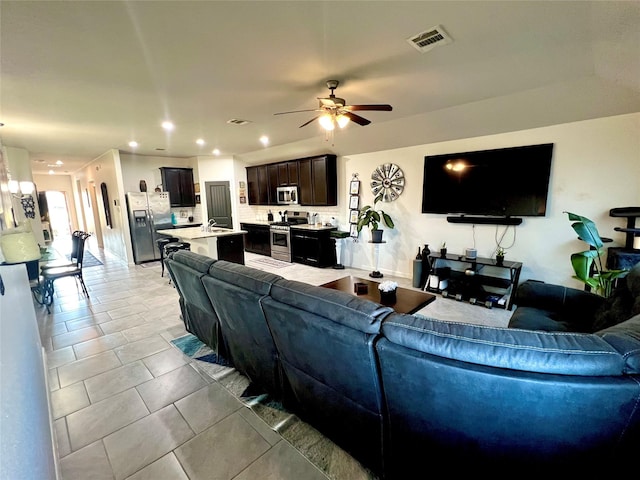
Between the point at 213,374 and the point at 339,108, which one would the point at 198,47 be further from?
the point at 213,374

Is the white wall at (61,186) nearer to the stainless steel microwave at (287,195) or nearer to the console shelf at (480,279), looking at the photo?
the stainless steel microwave at (287,195)

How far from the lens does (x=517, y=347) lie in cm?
101

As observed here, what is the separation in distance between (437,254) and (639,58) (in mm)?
2917

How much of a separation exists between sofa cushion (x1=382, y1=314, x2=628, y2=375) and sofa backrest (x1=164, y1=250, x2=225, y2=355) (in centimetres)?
175

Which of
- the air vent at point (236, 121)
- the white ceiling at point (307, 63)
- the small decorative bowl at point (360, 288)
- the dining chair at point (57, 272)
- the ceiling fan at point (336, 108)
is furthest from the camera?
the air vent at point (236, 121)

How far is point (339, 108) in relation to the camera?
2836mm

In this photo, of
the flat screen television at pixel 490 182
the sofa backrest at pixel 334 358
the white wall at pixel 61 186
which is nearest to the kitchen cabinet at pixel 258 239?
the flat screen television at pixel 490 182

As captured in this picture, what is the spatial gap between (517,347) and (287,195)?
6.17 metres

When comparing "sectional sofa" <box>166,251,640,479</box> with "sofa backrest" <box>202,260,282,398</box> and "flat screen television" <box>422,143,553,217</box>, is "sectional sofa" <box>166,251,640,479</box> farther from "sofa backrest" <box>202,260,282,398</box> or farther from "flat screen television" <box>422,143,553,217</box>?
"flat screen television" <box>422,143,553,217</box>

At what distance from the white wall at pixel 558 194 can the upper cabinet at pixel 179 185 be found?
542cm

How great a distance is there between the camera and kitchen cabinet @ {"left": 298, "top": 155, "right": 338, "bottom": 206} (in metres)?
5.98

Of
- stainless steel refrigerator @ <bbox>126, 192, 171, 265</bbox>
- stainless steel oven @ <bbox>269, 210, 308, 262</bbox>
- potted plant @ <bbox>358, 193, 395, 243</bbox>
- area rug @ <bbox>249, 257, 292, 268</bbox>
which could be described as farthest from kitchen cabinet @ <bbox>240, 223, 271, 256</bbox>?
potted plant @ <bbox>358, 193, 395, 243</bbox>

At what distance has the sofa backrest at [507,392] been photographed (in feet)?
3.06

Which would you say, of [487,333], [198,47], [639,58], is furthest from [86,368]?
[639,58]
